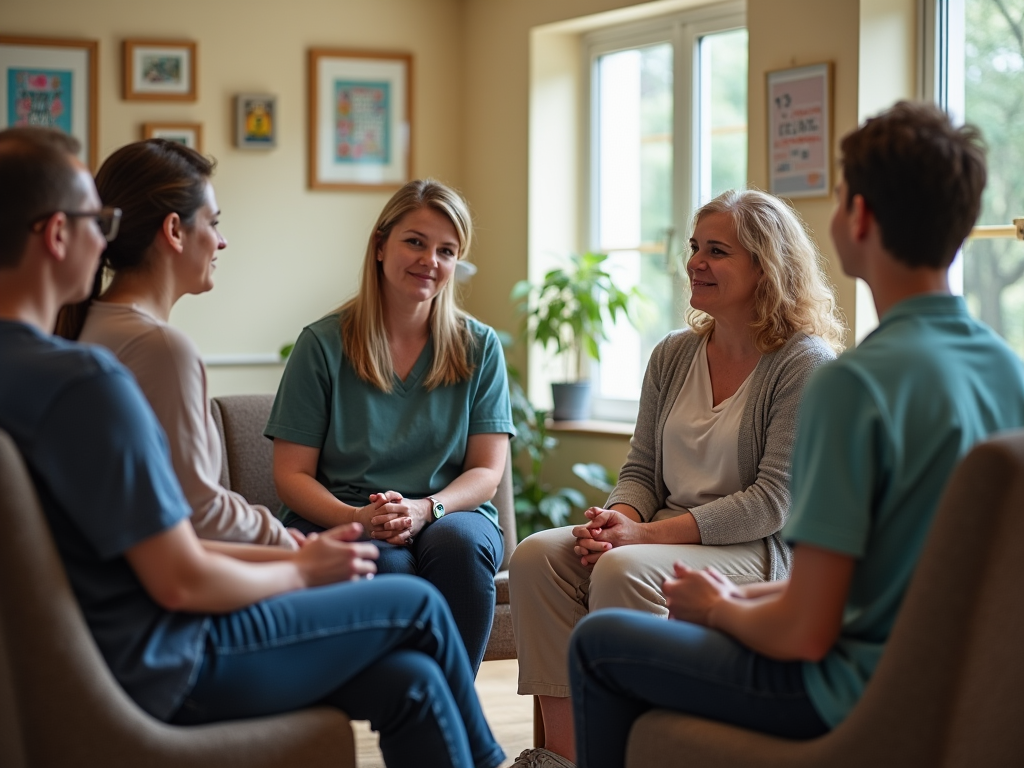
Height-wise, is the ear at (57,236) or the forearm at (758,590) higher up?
the ear at (57,236)

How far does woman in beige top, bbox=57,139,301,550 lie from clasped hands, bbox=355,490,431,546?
0.52 meters

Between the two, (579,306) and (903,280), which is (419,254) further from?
(579,306)

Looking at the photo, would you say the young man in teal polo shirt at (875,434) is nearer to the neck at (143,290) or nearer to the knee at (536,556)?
the knee at (536,556)

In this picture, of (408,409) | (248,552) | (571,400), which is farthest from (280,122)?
(248,552)

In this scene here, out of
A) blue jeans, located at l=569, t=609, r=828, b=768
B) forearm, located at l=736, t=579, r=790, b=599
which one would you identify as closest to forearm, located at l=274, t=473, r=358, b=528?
blue jeans, located at l=569, t=609, r=828, b=768

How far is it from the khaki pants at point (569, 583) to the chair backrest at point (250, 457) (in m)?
0.49

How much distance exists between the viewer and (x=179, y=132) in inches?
192

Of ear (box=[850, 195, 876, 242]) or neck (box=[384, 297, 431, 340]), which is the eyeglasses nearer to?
ear (box=[850, 195, 876, 242])

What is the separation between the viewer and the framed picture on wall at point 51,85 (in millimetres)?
4680

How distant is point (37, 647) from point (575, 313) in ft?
11.2

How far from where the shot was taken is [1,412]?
4.65 feet

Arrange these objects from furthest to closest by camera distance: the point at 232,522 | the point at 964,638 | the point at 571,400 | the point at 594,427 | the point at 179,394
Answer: the point at 571,400 < the point at 594,427 < the point at 232,522 < the point at 179,394 < the point at 964,638

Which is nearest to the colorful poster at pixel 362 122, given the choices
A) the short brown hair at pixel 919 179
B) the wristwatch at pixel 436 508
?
the wristwatch at pixel 436 508

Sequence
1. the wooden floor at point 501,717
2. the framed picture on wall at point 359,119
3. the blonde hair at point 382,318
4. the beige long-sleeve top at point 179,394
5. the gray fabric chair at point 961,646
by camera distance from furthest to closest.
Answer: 1. the framed picture on wall at point 359,119
2. the wooden floor at point 501,717
3. the blonde hair at point 382,318
4. the beige long-sleeve top at point 179,394
5. the gray fabric chair at point 961,646
